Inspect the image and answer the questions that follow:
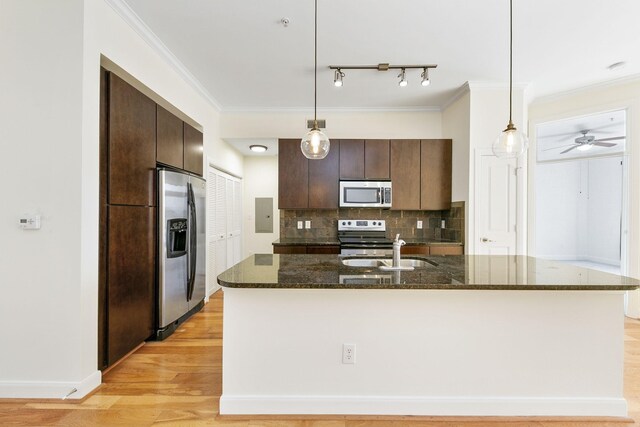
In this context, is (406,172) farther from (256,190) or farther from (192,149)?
(256,190)

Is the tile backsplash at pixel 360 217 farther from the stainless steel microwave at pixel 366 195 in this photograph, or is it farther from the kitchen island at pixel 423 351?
the kitchen island at pixel 423 351

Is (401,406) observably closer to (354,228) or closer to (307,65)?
(354,228)

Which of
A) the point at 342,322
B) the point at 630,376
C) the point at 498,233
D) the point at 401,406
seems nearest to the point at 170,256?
the point at 342,322

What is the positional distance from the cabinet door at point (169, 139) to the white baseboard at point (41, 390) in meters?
1.79

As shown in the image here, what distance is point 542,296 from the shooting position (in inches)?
69.4

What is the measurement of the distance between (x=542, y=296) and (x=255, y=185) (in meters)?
4.86

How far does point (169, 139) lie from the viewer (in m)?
2.96

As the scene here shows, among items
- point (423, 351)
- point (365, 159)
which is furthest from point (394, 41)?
point (423, 351)

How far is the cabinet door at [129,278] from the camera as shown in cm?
222

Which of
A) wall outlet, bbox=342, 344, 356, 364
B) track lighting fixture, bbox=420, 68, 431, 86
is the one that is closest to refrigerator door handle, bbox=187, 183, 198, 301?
wall outlet, bbox=342, 344, 356, 364

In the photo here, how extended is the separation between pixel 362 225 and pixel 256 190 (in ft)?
7.82

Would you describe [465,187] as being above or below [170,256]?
above

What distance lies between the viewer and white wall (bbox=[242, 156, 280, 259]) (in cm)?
577

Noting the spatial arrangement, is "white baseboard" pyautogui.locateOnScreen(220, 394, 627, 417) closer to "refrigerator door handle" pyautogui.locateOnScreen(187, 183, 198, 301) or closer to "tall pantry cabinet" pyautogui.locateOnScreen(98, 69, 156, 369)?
"tall pantry cabinet" pyautogui.locateOnScreen(98, 69, 156, 369)
